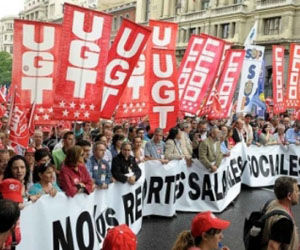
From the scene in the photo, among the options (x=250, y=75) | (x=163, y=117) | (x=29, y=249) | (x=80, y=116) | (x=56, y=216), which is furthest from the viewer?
(x=250, y=75)

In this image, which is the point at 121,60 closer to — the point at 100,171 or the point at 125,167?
the point at 125,167

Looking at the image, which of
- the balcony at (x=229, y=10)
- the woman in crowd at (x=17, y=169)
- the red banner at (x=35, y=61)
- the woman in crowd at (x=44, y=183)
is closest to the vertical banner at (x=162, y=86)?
the red banner at (x=35, y=61)

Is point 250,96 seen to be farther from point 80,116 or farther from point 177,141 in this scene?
point 80,116

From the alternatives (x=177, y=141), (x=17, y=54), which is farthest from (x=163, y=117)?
(x=17, y=54)

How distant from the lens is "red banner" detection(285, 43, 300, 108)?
12.0m

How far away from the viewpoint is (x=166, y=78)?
8164 mm

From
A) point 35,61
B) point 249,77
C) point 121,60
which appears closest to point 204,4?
point 249,77

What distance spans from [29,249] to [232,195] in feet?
16.5

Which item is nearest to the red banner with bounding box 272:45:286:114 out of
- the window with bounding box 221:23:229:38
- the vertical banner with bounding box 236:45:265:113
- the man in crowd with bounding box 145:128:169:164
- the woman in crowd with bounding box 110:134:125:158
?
the vertical banner with bounding box 236:45:265:113

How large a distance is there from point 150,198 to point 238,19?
33.8 metres

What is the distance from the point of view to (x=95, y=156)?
18.4ft

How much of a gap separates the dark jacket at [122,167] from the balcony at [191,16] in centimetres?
3792

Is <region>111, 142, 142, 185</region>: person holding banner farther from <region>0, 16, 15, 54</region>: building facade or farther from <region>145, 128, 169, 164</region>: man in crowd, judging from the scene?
<region>0, 16, 15, 54</region>: building facade

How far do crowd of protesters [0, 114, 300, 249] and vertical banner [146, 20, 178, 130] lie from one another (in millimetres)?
409
